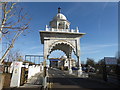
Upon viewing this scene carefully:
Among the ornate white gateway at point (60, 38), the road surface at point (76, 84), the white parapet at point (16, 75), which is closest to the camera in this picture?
the white parapet at point (16, 75)

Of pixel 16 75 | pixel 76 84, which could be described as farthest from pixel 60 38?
pixel 16 75

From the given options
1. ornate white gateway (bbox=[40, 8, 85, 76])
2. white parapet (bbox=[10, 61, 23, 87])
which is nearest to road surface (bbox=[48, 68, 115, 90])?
white parapet (bbox=[10, 61, 23, 87])

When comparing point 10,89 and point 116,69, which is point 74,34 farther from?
point 10,89

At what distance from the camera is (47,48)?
74.1ft

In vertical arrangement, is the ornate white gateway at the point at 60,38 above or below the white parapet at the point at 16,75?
above

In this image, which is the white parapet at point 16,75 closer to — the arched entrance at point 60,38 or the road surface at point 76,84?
the road surface at point 76,84

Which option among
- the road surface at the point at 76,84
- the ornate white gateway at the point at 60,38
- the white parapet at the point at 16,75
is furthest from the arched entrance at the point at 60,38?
the white parapet at the point at 16,75

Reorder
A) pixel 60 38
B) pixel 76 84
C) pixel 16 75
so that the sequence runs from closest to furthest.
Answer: pixel 16 75, pixel 76 84, pixel 60 38

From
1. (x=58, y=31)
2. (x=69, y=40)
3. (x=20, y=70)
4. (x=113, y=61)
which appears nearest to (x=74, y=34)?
(x=69, y=40)

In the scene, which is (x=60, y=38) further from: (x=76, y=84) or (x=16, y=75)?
(x=16, y=75)

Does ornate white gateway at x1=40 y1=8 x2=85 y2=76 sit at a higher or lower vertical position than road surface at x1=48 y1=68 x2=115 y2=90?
higher

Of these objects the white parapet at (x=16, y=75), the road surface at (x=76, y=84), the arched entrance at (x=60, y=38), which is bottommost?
the road surface at (x=76, y=84)

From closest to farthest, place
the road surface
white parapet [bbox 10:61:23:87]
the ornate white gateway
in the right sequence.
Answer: white parapet [bbox 10:61:23:87] → the road surface → the ornate white gateway

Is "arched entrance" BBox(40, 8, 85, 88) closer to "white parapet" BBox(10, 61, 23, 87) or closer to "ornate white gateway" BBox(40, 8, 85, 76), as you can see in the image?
"ornate white gateway" BBox(40, 8, 85, 76)
